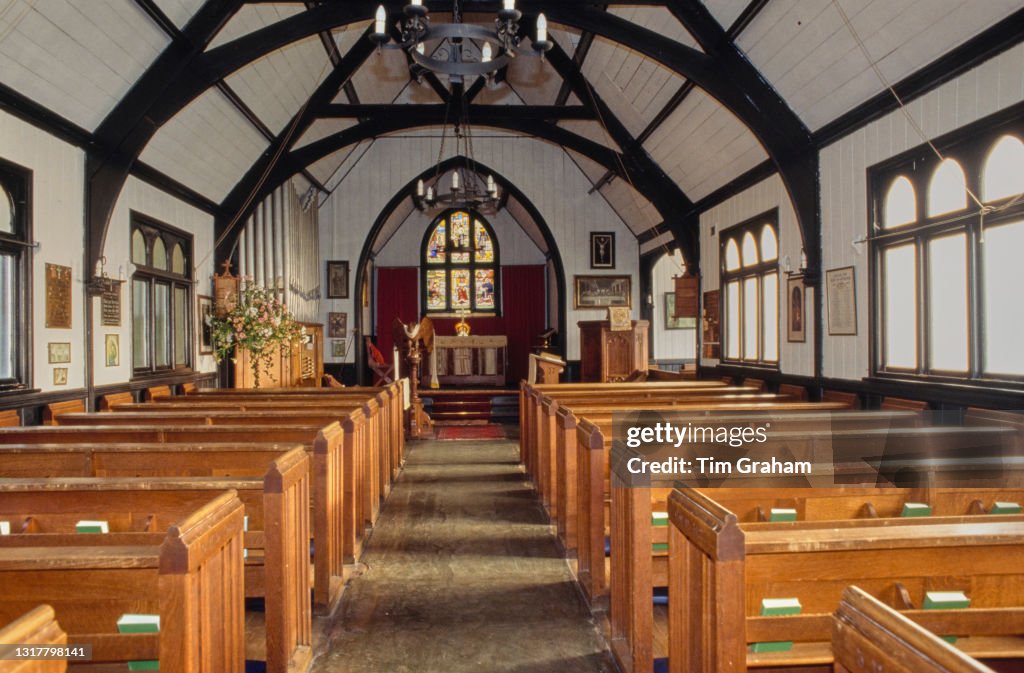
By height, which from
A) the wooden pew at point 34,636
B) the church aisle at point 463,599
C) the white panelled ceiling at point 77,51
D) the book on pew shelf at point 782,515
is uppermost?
the white panelled ceiling at point 77,51

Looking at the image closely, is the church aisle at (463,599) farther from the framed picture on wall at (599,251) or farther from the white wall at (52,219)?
the framed picture on wall at (599,251)

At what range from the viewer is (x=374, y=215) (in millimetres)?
13477

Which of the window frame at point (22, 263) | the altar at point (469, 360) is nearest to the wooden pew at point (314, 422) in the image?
the window frame at point (22, 263)

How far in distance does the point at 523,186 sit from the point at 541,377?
4.19 meters

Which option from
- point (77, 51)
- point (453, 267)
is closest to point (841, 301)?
point (77, 51)

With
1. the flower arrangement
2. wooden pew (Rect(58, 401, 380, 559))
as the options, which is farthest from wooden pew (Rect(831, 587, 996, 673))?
the flower arrangement

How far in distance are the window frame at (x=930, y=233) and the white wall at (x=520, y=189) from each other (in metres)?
7.71

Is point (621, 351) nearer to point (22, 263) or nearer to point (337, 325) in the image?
point (337, 325)

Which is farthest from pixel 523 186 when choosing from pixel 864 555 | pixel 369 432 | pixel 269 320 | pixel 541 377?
pixel 864 555

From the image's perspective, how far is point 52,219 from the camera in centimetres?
565

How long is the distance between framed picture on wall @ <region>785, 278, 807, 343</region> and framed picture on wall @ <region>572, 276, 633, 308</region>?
245 inches

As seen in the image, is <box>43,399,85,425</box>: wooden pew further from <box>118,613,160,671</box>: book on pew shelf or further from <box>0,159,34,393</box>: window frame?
<box>118,613,160,671</box>: book on pew shelf

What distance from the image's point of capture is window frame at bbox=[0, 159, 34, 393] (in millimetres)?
5215

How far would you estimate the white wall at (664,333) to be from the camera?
1379cm
